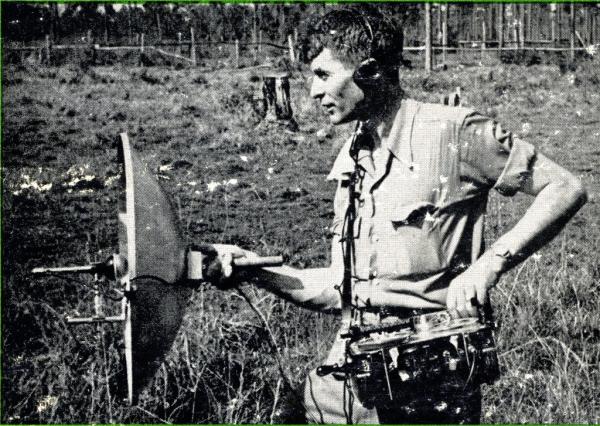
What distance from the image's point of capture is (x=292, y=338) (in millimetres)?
4258

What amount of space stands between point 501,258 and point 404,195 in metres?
0.40

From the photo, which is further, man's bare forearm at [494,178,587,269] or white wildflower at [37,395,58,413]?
white wildflower at [37,395,58,413]

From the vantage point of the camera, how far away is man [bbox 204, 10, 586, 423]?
2439 mm

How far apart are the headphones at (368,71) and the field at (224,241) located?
1277 millimetres

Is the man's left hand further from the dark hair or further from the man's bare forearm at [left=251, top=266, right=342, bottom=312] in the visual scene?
the dark hair

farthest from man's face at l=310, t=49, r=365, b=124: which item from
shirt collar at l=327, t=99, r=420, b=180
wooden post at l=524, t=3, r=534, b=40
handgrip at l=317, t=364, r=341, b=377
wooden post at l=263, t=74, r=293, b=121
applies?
wooden post at l=524, t=3, r=534, b=40

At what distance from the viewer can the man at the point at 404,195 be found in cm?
244

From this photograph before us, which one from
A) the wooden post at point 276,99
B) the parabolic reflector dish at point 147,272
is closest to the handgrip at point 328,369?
the parabolic reflector dish at point 147,272

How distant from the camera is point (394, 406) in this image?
2.59m

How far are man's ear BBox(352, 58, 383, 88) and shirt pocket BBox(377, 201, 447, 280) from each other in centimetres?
43

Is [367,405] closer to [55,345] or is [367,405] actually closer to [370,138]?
[370,138]

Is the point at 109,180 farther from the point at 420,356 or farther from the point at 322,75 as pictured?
the point at 420,356

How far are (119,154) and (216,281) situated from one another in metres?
0.55

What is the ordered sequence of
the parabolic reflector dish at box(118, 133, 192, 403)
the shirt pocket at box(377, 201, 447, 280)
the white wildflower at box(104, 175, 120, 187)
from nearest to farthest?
the parabolic reflector dish at box(118, 133, 192, 403) → the shirt pocket at box(377, 201, 447, 280) → the white wildflower at box(104, 175, 120, 187)
